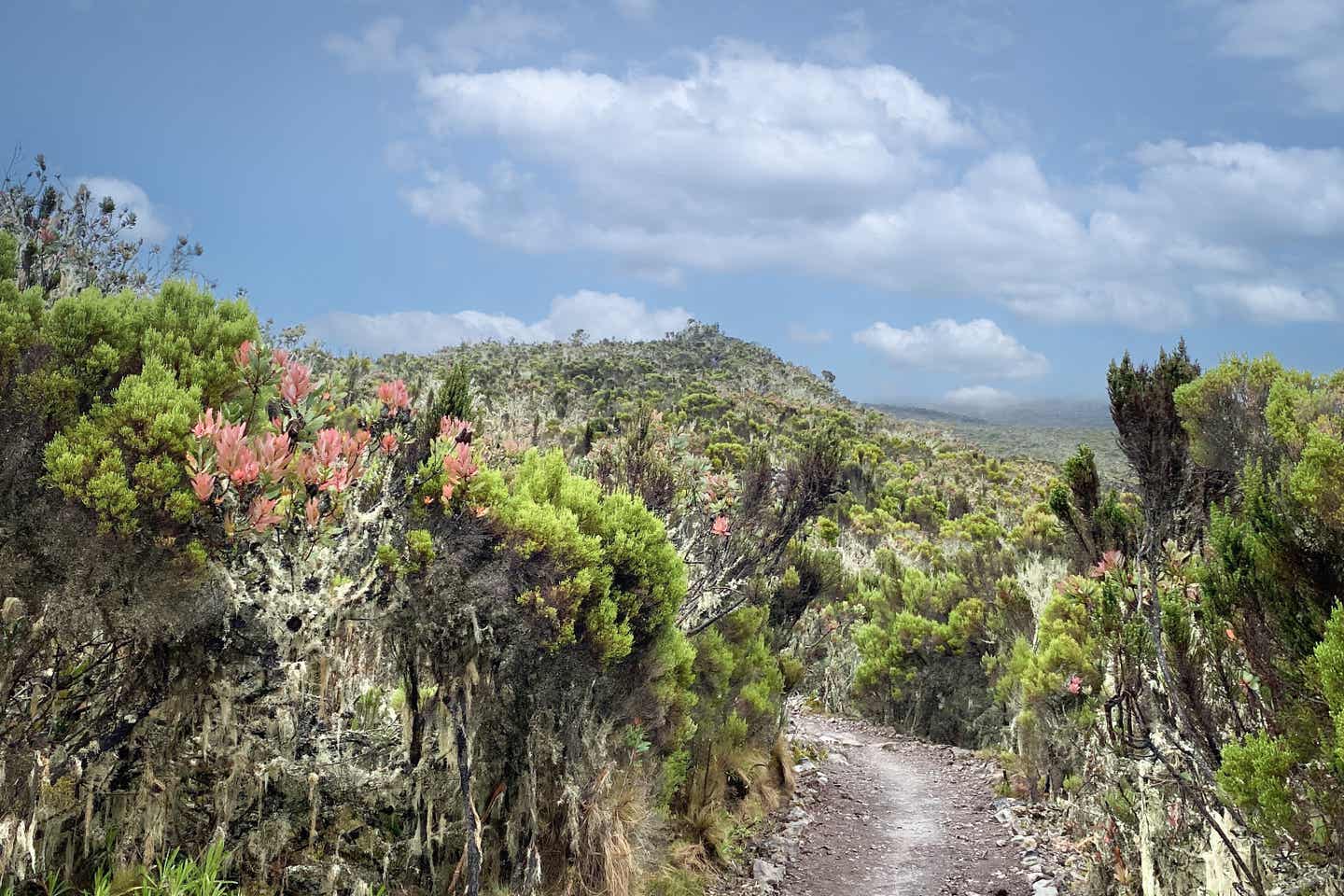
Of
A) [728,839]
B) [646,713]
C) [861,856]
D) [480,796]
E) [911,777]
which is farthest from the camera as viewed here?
[911,777]

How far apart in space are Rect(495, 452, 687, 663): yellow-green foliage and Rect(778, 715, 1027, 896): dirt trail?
10.2 ft

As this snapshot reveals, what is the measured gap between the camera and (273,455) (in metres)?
3.44

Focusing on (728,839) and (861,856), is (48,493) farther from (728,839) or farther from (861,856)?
(861,856)

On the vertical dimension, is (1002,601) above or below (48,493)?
below

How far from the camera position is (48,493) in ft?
10.5

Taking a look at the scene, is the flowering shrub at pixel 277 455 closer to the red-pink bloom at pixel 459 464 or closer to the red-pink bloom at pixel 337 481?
the red-pink bloom at pixel 337 481

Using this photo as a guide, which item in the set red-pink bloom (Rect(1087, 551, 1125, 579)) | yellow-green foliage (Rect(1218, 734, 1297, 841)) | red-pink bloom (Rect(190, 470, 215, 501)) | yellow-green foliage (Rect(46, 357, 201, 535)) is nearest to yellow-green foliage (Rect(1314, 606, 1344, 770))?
yellow-green foliage (Rect(1218, 734, 1297, 841))

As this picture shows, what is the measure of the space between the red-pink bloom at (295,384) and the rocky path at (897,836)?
508cm

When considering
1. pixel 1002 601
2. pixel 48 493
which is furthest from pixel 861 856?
pixel 48 493

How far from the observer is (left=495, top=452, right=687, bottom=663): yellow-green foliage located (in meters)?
4.50

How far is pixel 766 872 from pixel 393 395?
499 cm

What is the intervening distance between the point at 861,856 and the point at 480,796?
15.5ft

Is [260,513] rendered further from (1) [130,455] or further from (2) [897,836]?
(2) [897,836]

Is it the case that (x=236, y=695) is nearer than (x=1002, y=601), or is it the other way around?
(x=236, y=695)
